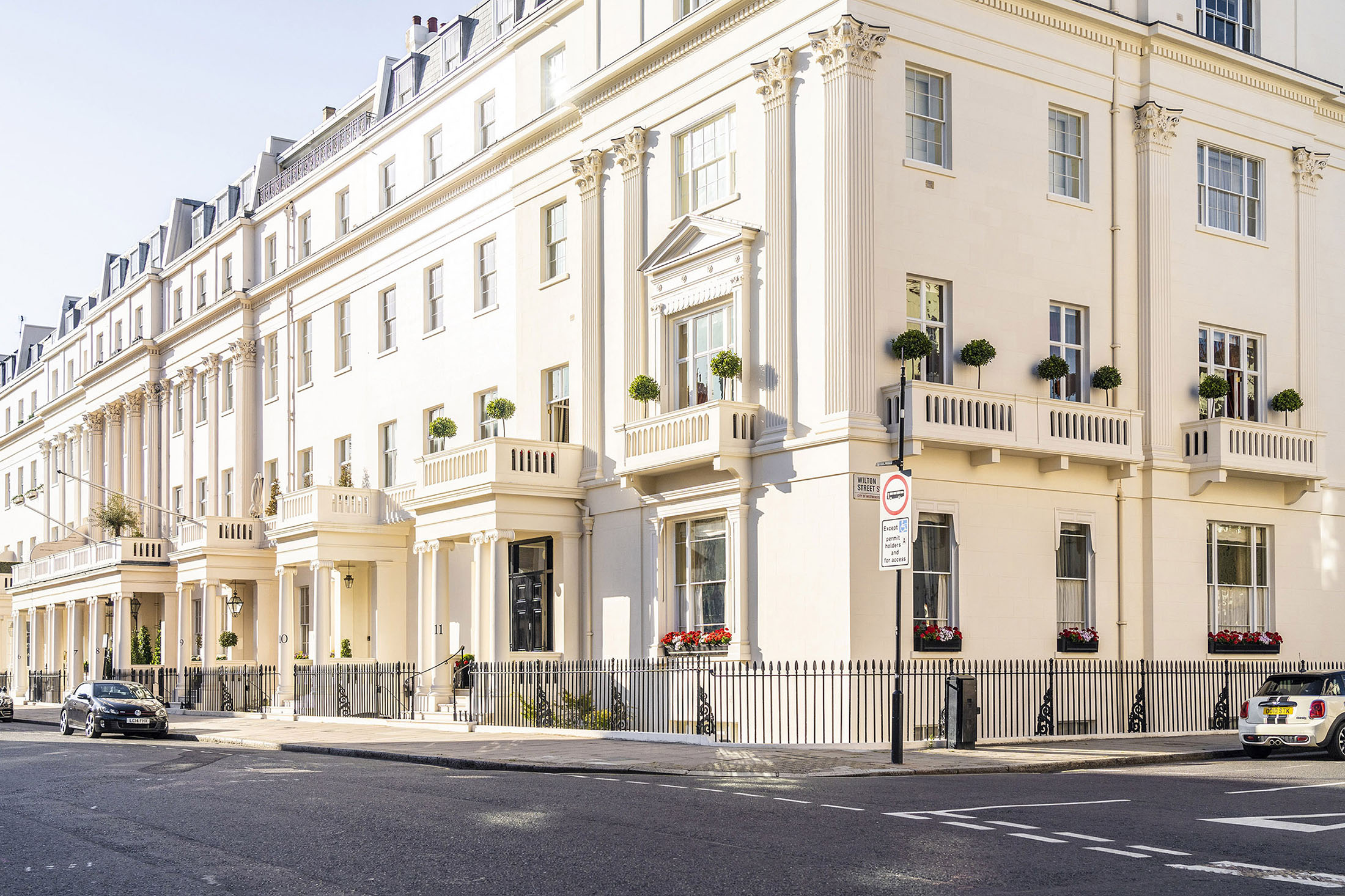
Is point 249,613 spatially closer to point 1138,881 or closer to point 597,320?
point 597,320

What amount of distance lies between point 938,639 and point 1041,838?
1253 centimetres

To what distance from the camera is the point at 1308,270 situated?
30.3 m

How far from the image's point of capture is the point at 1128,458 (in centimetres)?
2630

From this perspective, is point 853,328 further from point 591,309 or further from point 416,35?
point 416,35

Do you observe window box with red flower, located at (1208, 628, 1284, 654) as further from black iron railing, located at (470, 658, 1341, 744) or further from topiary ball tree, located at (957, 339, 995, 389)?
topiary ball tree, located at (957, 339, 995, 389)

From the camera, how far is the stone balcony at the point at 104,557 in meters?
51.9

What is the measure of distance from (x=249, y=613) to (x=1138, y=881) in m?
42.6

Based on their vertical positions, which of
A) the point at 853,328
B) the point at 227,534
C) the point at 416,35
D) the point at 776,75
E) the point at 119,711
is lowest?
the point at 119,711

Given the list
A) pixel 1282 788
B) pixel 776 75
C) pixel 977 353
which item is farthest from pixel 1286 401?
pixel 1282 788

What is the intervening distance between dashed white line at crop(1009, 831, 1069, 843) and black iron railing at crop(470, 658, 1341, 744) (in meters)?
9.99

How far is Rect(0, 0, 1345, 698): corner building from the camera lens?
25016 mm

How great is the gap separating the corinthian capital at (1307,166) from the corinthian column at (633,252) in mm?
13757

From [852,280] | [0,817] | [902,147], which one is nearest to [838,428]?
[852,280]

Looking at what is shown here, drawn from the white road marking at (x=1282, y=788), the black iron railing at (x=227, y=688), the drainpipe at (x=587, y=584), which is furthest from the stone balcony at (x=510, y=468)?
the white road marking at (x=1282, y=788)
